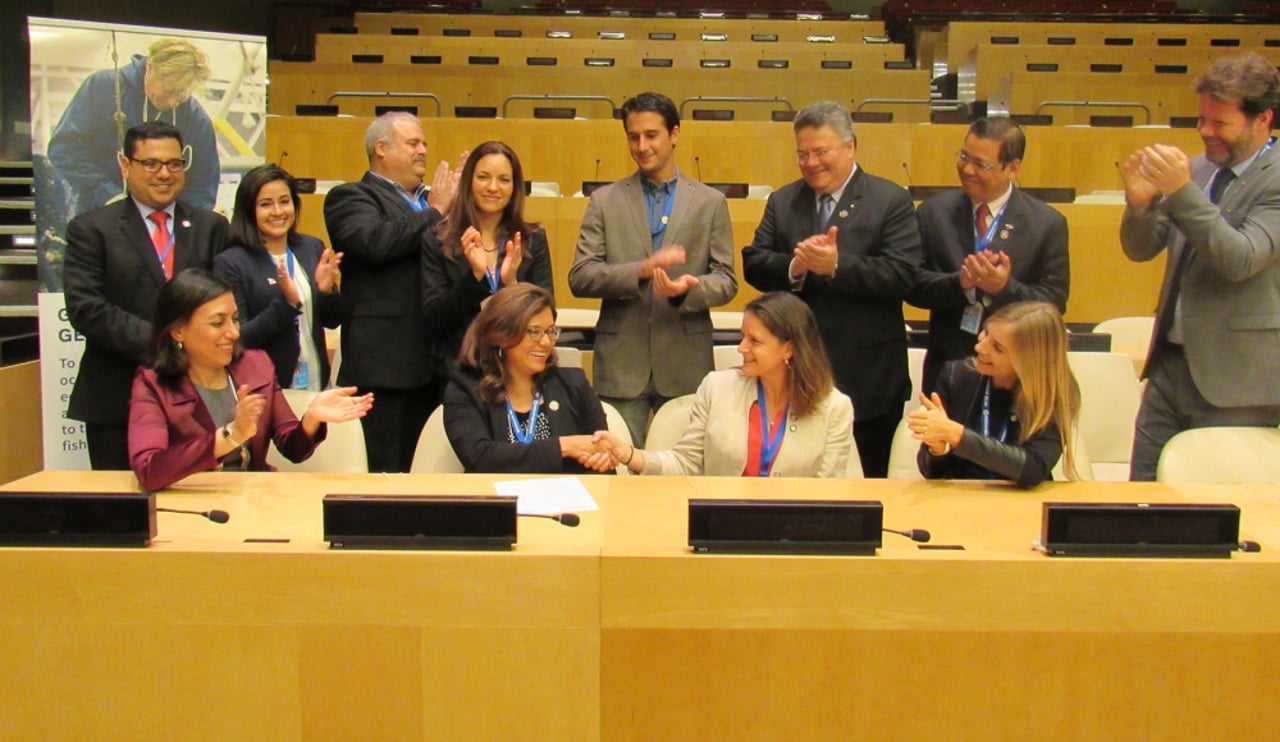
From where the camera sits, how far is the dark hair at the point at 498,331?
107 inches

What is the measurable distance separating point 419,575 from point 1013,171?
226 centimetres

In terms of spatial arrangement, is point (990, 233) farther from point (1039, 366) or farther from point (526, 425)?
point (526, 425)

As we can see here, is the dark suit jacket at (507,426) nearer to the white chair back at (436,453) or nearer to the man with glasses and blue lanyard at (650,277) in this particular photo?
the white chair back at (436,453)

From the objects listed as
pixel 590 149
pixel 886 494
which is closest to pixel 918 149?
pixel 590 149

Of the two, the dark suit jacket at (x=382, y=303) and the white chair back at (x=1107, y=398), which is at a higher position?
the dark suit jacket at (x=382, y=303)

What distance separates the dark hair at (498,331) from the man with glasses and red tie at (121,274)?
0.98 metres

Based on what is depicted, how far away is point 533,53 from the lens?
37.3ft

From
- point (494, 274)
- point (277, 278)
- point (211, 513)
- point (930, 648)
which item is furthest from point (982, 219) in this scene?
point (211, 513)

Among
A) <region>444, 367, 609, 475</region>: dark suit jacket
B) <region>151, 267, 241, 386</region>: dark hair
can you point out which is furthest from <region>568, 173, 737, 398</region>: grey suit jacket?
<region>151, 267, 241, 386</region>: dark hair

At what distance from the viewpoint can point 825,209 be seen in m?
3.34

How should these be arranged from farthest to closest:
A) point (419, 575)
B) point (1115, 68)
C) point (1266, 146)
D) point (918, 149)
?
point (1115, 68)
point (918, 149)
point (1266, 146)
point (419, 575)

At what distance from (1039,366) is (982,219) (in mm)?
1032

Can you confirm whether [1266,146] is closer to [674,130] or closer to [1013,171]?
[1013,171]

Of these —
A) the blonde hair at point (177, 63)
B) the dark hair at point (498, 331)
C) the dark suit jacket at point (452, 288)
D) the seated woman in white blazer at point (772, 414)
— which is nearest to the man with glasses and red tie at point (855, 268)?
the seated woman in white blazer at point (772, 414)
